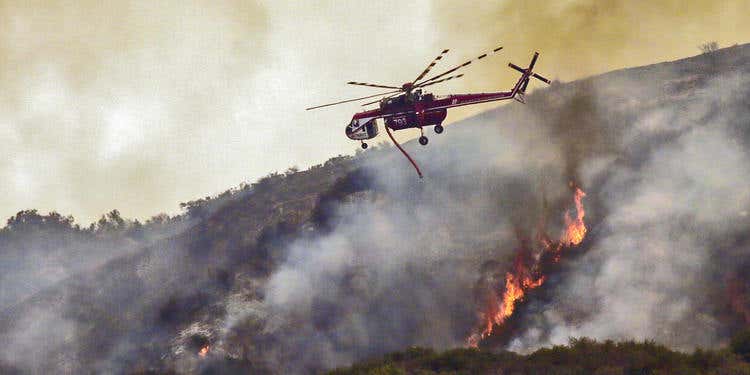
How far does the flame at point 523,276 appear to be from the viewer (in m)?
53.7

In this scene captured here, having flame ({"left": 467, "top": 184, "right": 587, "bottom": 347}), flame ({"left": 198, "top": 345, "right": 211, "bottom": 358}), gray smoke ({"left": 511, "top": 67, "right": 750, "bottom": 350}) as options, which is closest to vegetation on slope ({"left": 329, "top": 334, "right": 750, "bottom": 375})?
gray smoke ({"left": 511, "top": 67, "right": 750, "bottom": 350})

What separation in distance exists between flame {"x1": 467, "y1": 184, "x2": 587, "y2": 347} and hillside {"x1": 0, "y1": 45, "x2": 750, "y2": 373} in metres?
0.23

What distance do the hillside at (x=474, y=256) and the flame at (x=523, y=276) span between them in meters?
0.23

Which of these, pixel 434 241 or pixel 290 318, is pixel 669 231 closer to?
pixel 434 241

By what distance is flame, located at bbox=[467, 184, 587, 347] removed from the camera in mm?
53688

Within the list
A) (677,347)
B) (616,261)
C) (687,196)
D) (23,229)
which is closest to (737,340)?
(677,347)

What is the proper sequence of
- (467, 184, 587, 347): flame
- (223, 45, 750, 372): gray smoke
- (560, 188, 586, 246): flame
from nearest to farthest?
1. (223, 45, 750, 372): gray smoke
2. (467, 184, 587, 347): flame
3. (560, 188, 586, 246): flame

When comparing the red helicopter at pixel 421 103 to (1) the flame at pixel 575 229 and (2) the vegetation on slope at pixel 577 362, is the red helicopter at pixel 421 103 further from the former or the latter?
(1) the flame at pixel 575 229

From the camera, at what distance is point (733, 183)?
51.6m

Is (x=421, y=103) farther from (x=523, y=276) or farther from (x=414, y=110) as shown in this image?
(x=523, y=276)

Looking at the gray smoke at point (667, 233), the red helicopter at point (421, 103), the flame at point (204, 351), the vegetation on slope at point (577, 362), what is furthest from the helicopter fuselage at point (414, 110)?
the flame at point (204, 351)

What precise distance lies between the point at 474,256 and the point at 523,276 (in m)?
4.71

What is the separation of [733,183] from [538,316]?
60.3 feet

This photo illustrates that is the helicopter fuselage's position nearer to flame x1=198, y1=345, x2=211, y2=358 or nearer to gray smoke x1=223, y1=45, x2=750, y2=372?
gray smoke x1=223, y1=45, x2=750, y2=372
